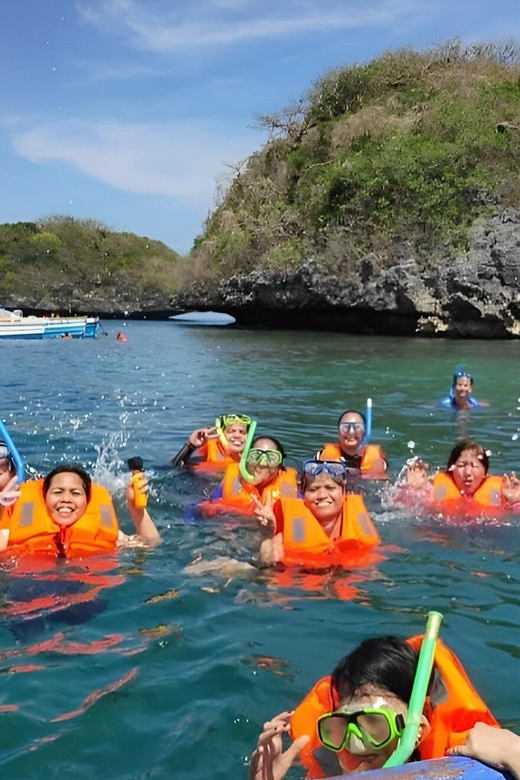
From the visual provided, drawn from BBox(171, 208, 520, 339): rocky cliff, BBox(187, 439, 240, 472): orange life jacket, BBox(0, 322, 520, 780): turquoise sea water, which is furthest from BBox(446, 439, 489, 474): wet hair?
BBox(171, 208, 520, 339): rocky cliff

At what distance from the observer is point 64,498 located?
5.50 meters

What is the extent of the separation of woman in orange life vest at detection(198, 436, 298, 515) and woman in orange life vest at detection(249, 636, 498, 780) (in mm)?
3597

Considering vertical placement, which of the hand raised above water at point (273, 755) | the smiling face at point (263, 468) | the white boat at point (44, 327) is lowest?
the hand raised above water at point (273, 755)

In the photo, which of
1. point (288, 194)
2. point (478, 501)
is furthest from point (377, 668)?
point (288, 194)

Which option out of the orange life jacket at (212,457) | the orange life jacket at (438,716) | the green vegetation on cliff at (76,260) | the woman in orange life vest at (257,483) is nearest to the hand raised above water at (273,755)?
the orange life jacket at (438,716)

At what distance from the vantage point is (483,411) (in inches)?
505

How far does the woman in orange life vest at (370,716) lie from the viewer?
257 centimetres

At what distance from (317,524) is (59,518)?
1.81 metres

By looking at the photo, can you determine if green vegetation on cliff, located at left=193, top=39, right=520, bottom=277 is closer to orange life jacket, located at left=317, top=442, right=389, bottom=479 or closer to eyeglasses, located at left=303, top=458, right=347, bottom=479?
orange life jacket, located at left=317, top=442, right=389, bottom=479

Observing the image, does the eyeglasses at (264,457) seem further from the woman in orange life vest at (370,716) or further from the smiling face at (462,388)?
the smiling face at (462,388)

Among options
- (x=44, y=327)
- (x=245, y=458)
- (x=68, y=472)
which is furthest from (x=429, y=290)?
(x=68, y=472)

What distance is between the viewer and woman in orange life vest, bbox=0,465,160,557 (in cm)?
547

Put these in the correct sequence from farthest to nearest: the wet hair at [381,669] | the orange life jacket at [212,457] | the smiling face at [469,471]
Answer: the orange life jacket at [212,457] → the smiling face at [469,471] → the wet hair at [381,669]

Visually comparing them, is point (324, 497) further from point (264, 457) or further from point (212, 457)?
point (212, 457)
